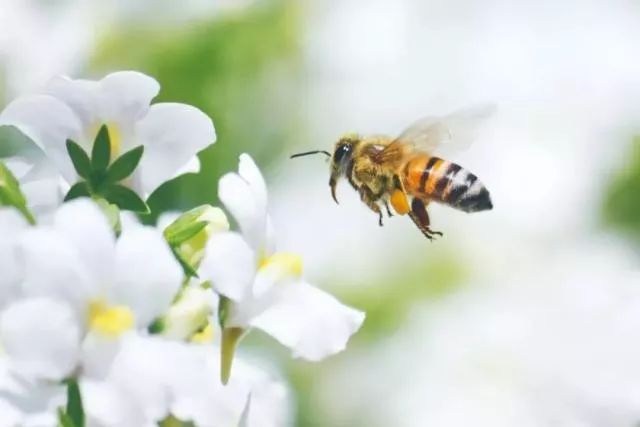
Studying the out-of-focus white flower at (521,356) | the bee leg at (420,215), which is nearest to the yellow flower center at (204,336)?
the bee leg at (420,215)

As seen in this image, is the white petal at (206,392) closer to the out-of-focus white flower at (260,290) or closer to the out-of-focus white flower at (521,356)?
the out-of-focus white flower at (260,290)

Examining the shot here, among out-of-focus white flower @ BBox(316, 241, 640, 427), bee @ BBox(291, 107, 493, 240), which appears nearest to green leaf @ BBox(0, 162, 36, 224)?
bee @ BBox(291, 107, 493, 240)

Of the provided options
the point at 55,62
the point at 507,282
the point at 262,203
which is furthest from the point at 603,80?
the point at 262,203

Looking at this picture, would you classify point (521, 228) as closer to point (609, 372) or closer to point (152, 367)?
point (609, 372)

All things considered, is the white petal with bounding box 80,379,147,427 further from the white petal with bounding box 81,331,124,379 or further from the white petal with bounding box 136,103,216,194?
the white petal with bounding box 136,103,216,194

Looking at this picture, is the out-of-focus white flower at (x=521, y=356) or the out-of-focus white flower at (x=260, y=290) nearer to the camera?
the out-of-focus white flower at (x=260, y=290)

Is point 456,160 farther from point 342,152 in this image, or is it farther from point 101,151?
point 101,151
